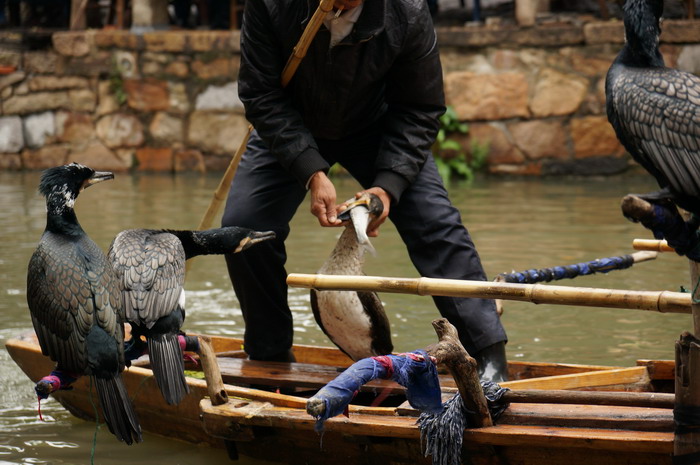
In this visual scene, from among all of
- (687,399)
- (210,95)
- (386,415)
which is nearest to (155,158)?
(210,95)

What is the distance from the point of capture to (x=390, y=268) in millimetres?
8148

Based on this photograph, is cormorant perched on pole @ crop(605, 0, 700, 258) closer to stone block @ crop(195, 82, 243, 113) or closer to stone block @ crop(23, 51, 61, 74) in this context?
stone block @ crop(195, 82, 243, 113)

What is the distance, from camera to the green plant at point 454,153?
1198 centimetres

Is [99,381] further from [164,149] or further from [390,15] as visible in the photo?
[164,149]

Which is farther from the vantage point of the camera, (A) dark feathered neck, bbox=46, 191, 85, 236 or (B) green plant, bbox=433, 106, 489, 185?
(B) green plant, bbox=433, 106, 489, 185

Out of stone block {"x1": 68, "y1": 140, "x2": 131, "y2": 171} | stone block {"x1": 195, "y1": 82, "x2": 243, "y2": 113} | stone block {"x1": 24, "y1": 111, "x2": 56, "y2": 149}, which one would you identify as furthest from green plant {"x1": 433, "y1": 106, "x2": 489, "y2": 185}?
stone block {"x1": 24, "y1": 111, "x2": 56, "y2": 149}

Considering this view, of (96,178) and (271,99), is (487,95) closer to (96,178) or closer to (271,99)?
(271,99)

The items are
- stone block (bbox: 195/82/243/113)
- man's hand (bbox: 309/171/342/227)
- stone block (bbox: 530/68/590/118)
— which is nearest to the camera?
man's hand (bbox: 309/171/342/227)

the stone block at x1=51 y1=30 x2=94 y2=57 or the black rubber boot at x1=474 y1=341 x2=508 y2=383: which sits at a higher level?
the stone block at x1=51 y1=30 x2=94 y2=57

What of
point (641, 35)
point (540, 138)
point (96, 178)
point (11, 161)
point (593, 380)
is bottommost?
point (11, 161)

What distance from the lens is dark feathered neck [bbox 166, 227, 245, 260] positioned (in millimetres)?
4345

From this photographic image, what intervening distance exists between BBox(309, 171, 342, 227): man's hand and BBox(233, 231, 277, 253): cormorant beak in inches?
8.0

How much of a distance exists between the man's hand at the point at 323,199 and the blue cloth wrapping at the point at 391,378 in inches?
46.6

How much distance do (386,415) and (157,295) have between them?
0.94m
